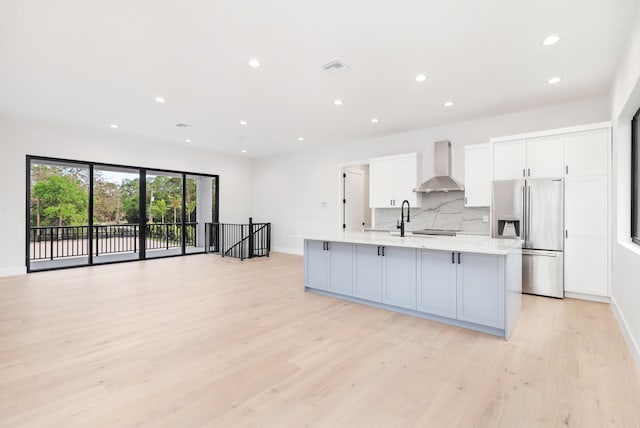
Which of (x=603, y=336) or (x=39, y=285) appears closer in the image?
(x=603, y=336)

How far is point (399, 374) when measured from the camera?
7.27 ft

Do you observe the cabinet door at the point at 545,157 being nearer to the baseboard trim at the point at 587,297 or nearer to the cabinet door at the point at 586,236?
the cabinet door at the point at 586,236

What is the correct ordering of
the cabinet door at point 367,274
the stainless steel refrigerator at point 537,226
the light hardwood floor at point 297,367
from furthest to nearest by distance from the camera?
the stainless steel refrigerator at point 537,226, the cabinet door at point 367,274, the light hardwood floor at point 297,367

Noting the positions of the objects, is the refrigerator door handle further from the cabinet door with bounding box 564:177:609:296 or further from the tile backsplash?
the tile backsplash

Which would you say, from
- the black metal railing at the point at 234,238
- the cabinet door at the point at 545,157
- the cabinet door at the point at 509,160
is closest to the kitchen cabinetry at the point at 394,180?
the cabinet door at the point at 509,160

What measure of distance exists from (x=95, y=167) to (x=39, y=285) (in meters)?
2.84

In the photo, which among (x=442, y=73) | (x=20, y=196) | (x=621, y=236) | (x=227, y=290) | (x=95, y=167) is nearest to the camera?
(x=621, y=236)

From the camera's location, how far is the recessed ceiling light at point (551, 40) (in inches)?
114

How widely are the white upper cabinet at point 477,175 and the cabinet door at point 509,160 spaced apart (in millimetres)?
256

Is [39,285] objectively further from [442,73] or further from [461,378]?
[442,73]

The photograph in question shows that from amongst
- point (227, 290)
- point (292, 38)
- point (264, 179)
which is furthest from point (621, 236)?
point (264, 179)

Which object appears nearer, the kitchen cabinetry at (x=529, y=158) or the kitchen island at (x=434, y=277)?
the kitchen island at (x=434, y=277)

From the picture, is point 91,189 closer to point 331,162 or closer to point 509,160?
point 331,162

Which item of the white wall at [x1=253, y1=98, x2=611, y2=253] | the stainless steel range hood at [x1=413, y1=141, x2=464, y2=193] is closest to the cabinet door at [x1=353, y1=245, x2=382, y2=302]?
the white wall at [x1=253, y1=98, x2=611, y2=253]
